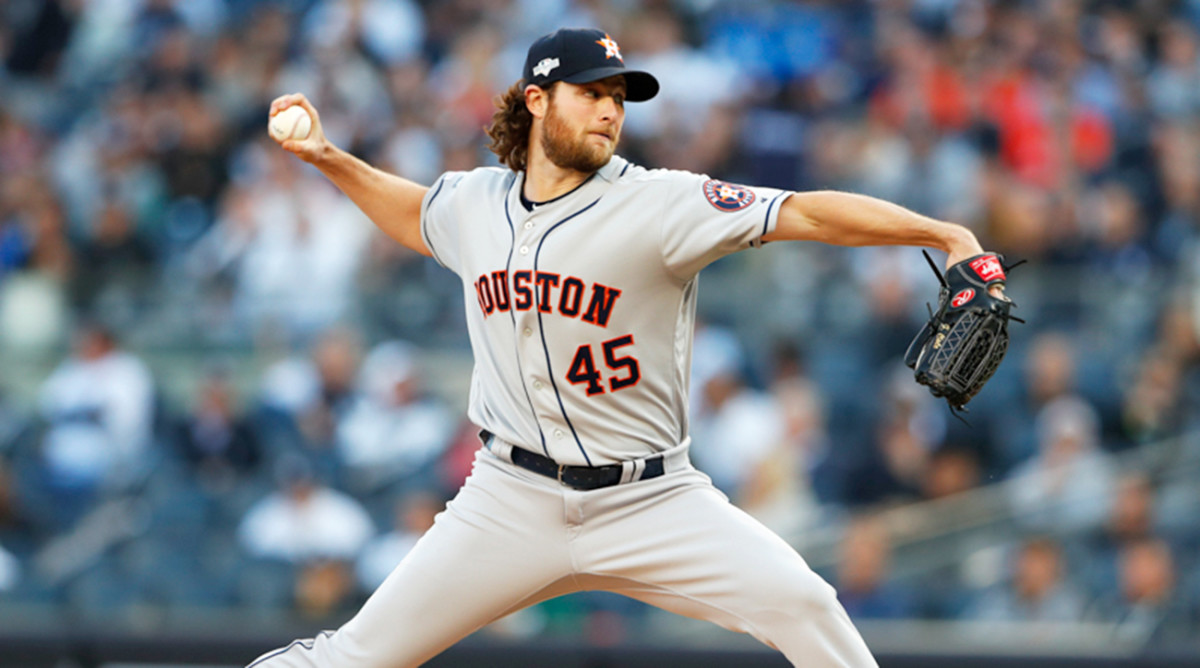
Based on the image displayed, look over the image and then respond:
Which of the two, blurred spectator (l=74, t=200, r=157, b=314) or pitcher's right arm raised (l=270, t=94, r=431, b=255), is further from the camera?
blurred spectator (l=74, t=200, r=157, b=314)

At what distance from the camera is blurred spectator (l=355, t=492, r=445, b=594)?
7281mm

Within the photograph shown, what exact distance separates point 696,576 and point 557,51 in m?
1.40

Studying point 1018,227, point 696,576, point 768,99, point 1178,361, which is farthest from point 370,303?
point 696,576

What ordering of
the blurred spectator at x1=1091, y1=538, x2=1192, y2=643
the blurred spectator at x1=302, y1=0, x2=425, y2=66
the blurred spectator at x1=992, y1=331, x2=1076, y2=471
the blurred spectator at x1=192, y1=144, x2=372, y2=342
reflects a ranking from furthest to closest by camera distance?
1. the blurred spectator at x1=302, y1=0, x2=425, y2=66
2. the blurred spectator at x1=192, y1=144, x2=372, y2=342
3. the blurred spectator at x1=992, y1=331, x2=1076, y2=471
4. the blurred spectator at x1=1091, y1=538, x2=1192, y2=643

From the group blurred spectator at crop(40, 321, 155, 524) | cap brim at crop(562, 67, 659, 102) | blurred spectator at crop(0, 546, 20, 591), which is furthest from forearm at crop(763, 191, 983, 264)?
blurred spectator at crop(0, 546, 20, 591)

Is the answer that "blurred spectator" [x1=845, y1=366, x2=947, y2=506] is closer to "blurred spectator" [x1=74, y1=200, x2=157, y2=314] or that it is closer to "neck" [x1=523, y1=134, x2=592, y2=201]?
"neck" [x1=523, y1=134, x2=592, y2=201]

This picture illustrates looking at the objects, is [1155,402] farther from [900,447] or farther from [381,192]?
[381,192]

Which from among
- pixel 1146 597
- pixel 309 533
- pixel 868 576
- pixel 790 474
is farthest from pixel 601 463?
pixel 309 533

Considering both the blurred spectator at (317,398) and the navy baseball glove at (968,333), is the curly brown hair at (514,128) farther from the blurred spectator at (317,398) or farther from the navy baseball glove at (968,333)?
the blurred spectator at (317,398)

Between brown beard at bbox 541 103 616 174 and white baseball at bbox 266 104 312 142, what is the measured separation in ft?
2.18

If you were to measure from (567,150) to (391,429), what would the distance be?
14.3 feet

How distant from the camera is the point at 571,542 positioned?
3652 mm

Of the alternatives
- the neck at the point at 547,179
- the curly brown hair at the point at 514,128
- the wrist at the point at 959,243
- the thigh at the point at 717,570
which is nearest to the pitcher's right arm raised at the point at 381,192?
the curly brown hair at the point at 514,128

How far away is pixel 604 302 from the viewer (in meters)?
→ 3.60
